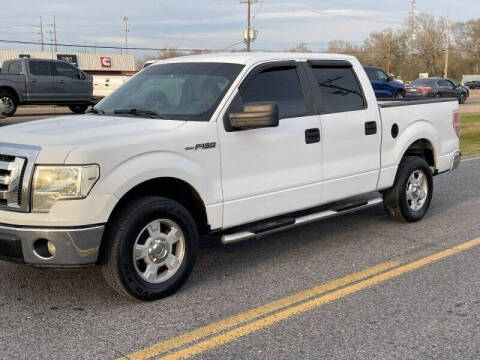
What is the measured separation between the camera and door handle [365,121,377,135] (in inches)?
233

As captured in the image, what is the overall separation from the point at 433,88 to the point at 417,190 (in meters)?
25.8

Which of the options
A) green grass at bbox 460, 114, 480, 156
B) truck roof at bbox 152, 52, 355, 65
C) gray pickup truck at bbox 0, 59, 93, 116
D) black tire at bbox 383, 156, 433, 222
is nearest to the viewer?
truck roof at bbox 152, 52, 355, 65

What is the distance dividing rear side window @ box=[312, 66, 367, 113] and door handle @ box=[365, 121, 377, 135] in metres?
0.17

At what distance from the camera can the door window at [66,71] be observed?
2064cm

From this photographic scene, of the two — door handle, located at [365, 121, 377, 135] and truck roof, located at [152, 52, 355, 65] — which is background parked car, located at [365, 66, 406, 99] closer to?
door handle, located at [365, 121, 377, 135]

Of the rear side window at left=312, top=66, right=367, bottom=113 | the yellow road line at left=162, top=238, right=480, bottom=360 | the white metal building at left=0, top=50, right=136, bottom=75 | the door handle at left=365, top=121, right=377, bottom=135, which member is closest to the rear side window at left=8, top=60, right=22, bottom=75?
A: the rear side window at left=312, top=66, right=367, bottom=113

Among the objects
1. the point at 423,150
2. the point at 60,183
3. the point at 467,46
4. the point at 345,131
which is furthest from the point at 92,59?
the point at 467,46

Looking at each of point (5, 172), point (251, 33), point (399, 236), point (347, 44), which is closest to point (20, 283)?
point (5, 172)

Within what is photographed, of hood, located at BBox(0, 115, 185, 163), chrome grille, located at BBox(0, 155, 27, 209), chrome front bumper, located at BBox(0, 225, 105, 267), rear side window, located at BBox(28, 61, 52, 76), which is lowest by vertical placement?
chrome front bumper, located at BBox(0, 225, 105, 267)

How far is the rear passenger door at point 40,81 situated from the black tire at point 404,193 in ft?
52.7

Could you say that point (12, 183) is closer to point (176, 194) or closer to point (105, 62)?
point (176, 194)

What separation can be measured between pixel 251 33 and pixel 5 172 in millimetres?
45115

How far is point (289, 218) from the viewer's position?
5266mm

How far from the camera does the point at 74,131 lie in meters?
4.37
